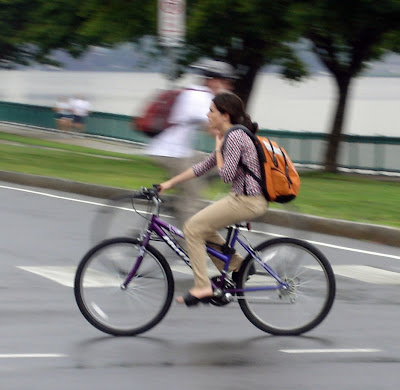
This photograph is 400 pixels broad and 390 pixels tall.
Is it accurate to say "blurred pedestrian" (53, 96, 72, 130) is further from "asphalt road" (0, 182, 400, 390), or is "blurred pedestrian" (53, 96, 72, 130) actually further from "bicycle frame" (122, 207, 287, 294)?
"bicycle frame" (122, 207, 287, 294)

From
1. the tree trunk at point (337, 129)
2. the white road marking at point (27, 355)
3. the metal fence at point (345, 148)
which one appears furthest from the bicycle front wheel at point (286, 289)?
the metal fence at point (345, 148)

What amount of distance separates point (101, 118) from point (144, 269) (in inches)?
1301

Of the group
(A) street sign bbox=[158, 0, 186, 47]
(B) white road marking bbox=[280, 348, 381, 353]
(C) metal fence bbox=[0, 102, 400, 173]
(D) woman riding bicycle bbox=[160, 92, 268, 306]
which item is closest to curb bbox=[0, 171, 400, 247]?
(A) street sign bbox=[158, 0, 186, 47]

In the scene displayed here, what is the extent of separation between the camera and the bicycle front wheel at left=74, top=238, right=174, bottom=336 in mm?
7258

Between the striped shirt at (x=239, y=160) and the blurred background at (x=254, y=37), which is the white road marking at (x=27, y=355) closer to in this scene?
the striped shirt at (x=239, y=160)

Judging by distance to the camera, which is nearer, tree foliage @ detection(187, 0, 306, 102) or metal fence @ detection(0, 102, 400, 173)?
tree foliage @ detection(187, 0, 306, 102)

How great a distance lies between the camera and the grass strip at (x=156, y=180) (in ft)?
49.1

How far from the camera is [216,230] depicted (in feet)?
24.1

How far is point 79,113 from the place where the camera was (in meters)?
41.6

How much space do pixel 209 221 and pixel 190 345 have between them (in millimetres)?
795

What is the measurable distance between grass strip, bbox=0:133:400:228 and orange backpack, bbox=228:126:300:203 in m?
3.31

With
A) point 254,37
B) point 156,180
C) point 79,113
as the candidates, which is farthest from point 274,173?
point 79,113

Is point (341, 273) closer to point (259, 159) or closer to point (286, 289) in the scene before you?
point (286, 289)

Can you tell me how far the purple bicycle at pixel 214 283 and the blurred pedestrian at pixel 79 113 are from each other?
3364 cm
